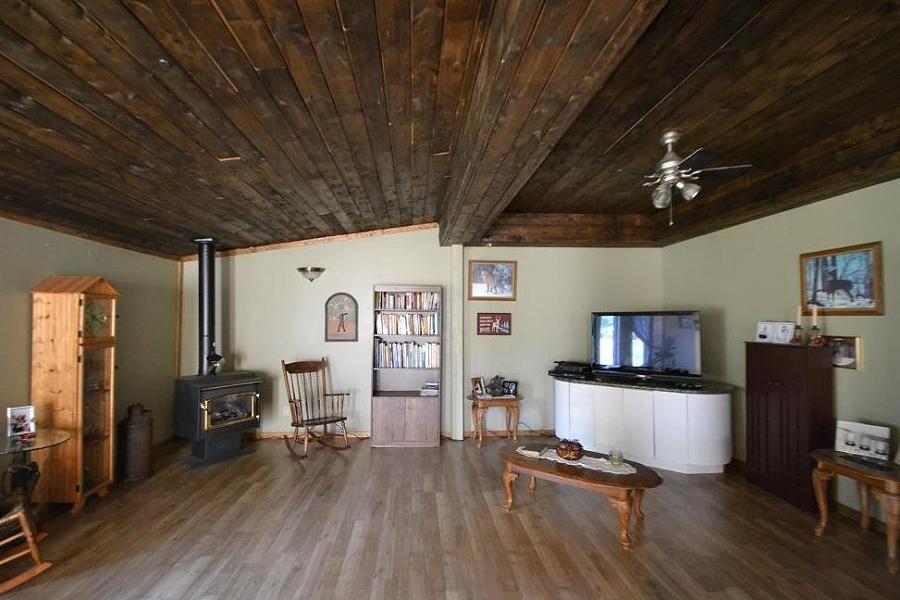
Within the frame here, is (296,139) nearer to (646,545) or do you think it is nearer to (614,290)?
(646,545)

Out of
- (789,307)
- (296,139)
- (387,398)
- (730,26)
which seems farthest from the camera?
(387,398)

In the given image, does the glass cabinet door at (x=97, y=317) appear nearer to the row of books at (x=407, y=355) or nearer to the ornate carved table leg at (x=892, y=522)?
the row of books at (x=407, y=355)

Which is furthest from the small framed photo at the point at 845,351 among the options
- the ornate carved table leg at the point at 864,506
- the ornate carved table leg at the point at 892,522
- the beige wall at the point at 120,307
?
the beige wall at the point at 120,307

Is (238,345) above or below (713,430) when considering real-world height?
above

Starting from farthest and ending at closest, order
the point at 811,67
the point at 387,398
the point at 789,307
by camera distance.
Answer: the point at 387,398
the point at 789,307
the point at 811,67

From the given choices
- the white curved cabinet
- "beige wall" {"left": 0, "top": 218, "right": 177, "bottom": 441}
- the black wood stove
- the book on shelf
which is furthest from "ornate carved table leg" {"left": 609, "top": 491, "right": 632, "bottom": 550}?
"beige wall" {"left": 0, "top": 218, "right": 177, "bottom": 441}

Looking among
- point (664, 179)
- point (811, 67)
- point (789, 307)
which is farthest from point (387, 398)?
point (811, 67)

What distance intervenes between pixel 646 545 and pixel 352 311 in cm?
392

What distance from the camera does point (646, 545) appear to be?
8.75 feet

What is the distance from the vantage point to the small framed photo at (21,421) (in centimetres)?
268

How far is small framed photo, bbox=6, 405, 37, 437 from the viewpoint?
268 cm

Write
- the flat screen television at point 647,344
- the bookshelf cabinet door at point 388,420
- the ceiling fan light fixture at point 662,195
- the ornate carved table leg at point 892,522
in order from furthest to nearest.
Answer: the bookshelf cabinet door at point 388,420 < the flat screen television at point 647,344 < the ceiling fan light fixture at point 662,195 < the ornate carved table leg at point 892,522

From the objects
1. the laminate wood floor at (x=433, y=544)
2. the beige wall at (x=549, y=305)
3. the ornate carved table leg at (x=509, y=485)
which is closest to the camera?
the laminate wood floor at (x=433, y=544)

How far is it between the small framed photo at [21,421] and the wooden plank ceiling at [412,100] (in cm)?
151
